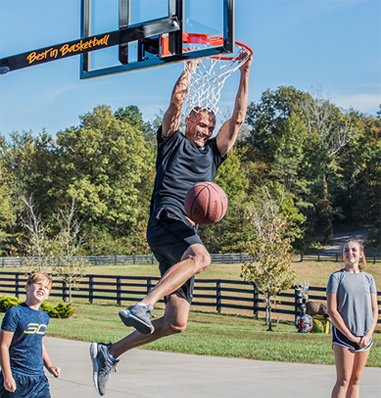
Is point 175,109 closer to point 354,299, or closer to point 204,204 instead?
point 204,204

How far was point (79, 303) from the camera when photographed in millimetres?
23188

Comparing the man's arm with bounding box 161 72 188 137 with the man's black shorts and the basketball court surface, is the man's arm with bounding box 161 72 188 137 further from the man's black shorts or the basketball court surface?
the basketball court surface

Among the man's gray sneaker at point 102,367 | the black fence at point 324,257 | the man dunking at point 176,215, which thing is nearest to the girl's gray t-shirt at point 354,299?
the man dunking at point 176,215

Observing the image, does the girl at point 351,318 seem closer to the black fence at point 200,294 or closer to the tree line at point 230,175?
the black fence at point 200,294

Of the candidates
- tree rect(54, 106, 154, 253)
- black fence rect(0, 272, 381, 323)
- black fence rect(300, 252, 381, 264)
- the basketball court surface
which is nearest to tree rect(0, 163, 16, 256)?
tree rect(54, 106, 154, 253)

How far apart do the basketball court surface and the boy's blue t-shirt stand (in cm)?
189

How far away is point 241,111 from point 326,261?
44469mm

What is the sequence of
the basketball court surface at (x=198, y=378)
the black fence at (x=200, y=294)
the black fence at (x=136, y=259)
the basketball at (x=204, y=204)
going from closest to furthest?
the basketball at (x=204, y=204) → the basketball court surface at (x=198, y=378) → the black fence at (x=200, y=294) → the black fence at (x=136, y=259)

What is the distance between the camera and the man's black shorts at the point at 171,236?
174 inches

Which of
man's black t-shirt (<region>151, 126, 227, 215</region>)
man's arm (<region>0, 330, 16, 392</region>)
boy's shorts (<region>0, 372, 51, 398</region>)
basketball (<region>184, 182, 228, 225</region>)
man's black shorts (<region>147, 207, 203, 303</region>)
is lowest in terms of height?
boy's shorts (<region>0, 372, 51, 398</region>)

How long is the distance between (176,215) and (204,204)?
0.28m

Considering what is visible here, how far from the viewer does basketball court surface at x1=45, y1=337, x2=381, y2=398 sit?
6.21 m

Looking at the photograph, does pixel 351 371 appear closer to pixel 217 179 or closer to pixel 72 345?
pixel 72 345

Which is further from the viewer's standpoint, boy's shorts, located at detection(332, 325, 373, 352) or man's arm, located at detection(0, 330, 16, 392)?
boy's shorts, located at detection(332, 325, 373, 352)
